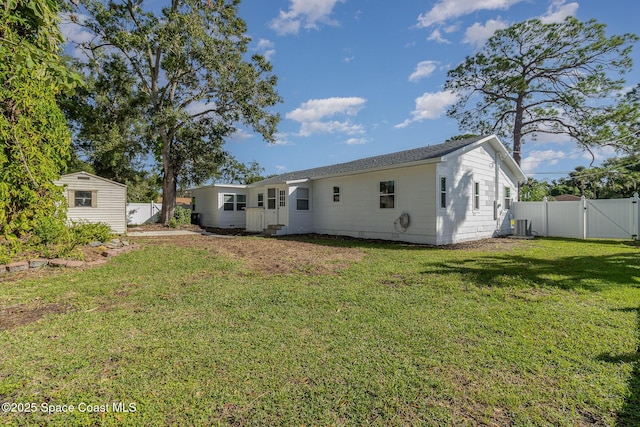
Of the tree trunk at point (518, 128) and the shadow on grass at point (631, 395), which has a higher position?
the tree trunk at point (518, 128)

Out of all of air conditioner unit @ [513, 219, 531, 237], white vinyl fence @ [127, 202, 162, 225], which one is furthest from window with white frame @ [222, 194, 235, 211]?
air conditioner unit @ [513, 219, 531, 237]

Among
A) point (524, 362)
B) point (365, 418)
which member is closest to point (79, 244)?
point (365, 418)

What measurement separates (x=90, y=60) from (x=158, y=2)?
208 inches

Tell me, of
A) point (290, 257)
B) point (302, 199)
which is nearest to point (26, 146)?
point (290, 257)

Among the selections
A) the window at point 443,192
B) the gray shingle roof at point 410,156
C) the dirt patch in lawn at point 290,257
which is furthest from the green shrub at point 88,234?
the window at point 443,192

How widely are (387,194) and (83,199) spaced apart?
1349 cm

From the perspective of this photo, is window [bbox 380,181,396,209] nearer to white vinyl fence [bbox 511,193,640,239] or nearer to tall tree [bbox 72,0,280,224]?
white vinyl fence [bbox 511,193,640,239]

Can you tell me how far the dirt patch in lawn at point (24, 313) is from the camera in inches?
147

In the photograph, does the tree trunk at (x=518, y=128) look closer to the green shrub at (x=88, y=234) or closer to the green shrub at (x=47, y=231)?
the green shrub at (x=88, y=234)

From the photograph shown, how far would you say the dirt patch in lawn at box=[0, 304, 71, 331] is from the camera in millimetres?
3730

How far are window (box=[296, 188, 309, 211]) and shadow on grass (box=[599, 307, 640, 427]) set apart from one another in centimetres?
1308

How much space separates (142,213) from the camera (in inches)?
918

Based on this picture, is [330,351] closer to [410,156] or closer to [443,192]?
[443,192]

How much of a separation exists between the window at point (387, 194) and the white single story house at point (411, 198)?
0.13 ft
